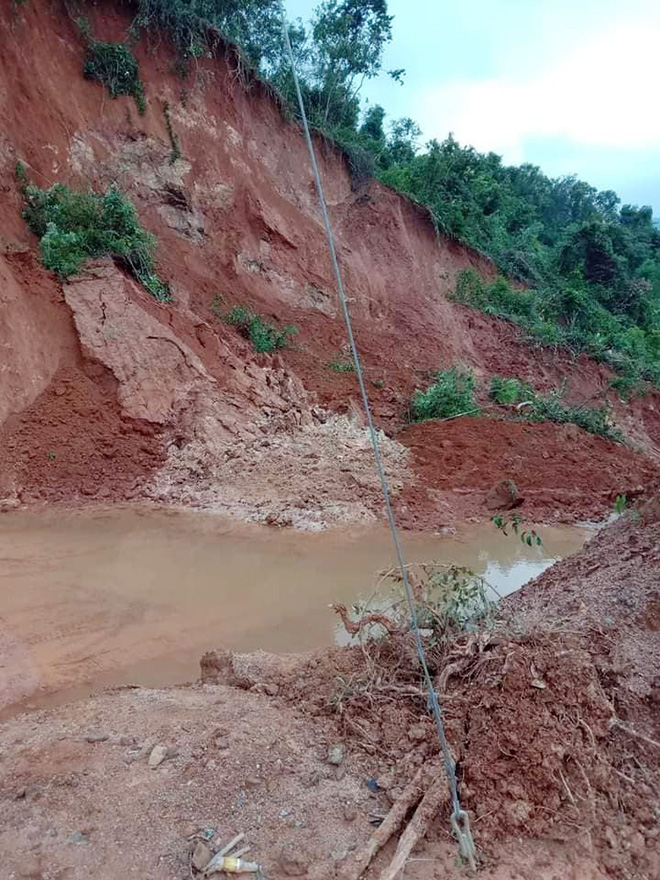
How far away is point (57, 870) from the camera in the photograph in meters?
2.19

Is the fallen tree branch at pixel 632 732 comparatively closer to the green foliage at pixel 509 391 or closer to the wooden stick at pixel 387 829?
the wooden stick at pixel 387 829

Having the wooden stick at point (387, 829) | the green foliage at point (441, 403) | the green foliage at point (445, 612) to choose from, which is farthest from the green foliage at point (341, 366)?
the wooden stick at point (387, 829)

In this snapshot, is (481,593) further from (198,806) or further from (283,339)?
(283,339)

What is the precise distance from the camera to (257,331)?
11.8 m

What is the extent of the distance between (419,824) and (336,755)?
0.58m

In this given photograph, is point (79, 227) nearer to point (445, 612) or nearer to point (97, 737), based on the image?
point (97, 737)

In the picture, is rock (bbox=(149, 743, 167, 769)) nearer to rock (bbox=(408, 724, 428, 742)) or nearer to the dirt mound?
the dirt mound

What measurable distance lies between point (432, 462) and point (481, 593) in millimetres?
6086

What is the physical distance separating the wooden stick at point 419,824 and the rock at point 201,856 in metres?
0.67

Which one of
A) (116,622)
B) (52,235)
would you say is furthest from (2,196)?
(116,622)

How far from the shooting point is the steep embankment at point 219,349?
339 inches

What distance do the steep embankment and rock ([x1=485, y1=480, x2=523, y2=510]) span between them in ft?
0.63

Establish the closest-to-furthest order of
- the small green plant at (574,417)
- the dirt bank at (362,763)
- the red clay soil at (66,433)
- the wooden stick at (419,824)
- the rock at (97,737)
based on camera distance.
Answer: the wooden stick at (419,824) → the dirt bank at (362,763) → the rock at (97,737) → the red clay soil at (66,433) → the small green plant at (574,417)

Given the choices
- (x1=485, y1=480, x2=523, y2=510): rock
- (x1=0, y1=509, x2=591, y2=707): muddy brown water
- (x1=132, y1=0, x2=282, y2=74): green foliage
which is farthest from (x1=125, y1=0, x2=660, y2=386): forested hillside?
(x1=0, y1=509, x2=591, y2=707): muddy brown water
